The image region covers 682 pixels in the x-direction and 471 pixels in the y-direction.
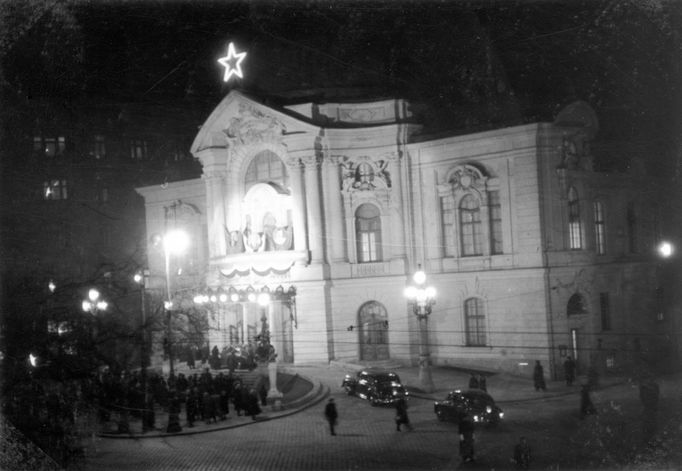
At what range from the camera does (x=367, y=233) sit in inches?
1743

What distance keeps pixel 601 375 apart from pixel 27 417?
28162 mm

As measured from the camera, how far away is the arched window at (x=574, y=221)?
130 ft

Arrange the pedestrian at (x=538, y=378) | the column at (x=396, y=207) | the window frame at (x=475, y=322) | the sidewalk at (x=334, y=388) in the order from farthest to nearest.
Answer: the column at (x=396, y=207), the window frame at (x=475, y=322), the pedestrian at (x=538, y=378), the sidewalk at (x=334, y=388)

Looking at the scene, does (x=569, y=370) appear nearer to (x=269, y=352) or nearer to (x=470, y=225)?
(x=470, y=225)

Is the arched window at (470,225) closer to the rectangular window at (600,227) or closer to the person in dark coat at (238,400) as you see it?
the rectangular window at (600,227)

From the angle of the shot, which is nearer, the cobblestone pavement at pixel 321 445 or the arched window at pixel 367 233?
the cobblestone pavement at pixel 321 445

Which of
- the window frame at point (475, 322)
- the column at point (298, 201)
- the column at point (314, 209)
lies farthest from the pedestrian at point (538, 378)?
the column at point (298, 201)

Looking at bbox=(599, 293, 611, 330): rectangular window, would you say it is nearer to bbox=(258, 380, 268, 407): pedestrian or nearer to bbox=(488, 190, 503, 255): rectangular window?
bbox=(488, 190, 503, 255): rectangular window

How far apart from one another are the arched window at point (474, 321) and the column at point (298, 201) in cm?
925

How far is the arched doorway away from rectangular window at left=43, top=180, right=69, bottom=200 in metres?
28.6

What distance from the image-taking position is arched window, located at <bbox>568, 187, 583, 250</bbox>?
39.7 meters

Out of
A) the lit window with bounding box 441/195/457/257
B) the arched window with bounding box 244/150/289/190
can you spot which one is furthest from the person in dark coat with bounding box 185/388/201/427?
the arched window with bounding box 244/150/289/190

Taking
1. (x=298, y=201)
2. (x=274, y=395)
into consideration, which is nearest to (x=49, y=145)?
(x=298, y=201)

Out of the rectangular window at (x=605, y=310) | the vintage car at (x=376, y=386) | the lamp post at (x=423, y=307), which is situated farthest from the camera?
the rectangular window at (x=605, y=310)
